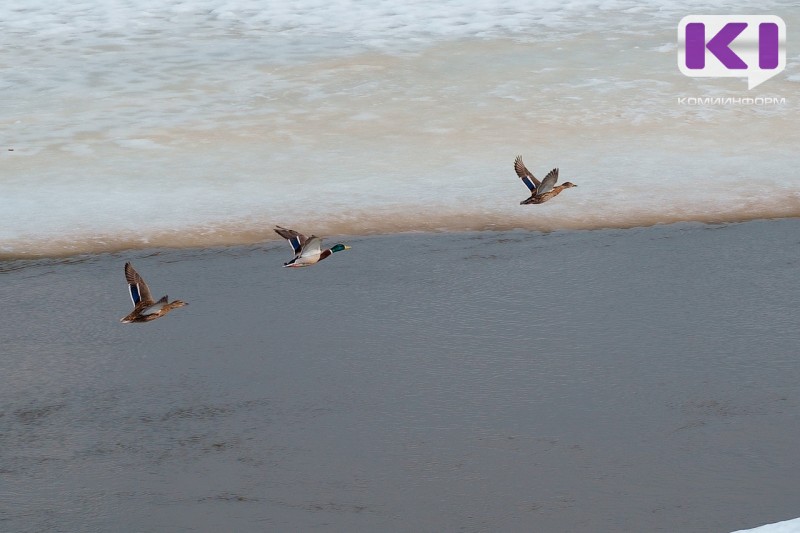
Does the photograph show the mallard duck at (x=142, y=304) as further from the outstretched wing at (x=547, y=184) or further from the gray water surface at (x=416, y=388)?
the outstretched wing at (x=547, y=184)

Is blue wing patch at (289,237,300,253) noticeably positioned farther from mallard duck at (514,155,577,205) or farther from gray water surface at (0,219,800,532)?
mallard duck at (514,155,577,205)

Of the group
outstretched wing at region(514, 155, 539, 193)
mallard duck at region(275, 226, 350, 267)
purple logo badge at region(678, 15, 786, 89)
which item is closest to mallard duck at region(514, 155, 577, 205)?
outstretched wing at region(514, 155, 539, 193)

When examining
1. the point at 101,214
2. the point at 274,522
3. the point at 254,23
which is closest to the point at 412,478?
the point at 274,522

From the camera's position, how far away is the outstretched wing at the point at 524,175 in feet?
30.1

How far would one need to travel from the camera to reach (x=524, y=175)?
30.6 ft

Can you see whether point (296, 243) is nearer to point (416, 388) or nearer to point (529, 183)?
point (416, 388)

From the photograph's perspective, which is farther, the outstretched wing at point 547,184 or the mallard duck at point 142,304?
the outstretched wing at point 547,184

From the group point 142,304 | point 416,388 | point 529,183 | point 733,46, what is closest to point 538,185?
point 529,183

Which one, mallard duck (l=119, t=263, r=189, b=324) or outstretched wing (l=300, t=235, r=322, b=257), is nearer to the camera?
mallard duck (l=119, t=263, r=189, b=324)

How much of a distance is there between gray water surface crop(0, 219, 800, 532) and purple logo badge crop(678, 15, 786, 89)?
5275 mm

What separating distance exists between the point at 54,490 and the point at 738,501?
10.9 ft

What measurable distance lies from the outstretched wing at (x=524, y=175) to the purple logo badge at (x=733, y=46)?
5300mm

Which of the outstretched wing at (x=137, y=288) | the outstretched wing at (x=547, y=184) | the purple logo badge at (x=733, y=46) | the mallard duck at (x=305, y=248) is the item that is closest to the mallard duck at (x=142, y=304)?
the outstretched wing at (x=137, y=288)

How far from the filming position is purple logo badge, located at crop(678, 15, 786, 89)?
47.0ft
